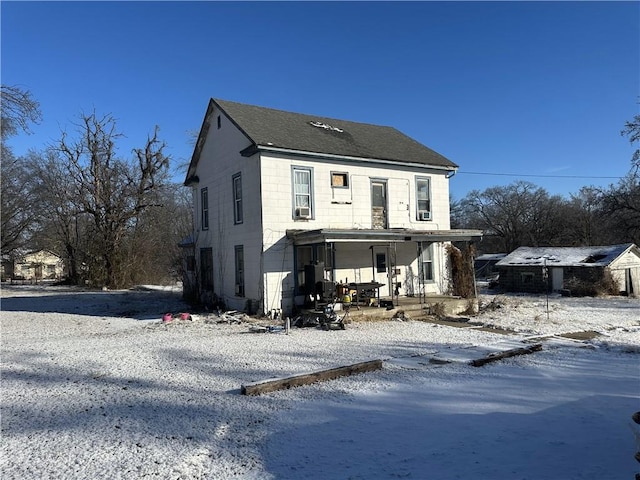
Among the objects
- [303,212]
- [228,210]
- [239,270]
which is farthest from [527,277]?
[228,210]

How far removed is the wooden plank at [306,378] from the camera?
6.45 m

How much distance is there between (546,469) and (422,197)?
14448 millimetres

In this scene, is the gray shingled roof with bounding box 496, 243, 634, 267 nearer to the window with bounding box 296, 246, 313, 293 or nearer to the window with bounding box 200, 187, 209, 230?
the window with bounding box 296, 246, 313, 293

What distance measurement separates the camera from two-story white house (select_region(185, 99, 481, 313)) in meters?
14.4

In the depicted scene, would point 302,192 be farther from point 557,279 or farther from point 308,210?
point 557,279

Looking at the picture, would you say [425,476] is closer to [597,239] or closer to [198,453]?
[198,453]

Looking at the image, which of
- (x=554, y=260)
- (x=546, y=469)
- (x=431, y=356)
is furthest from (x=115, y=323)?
(x=554, y=260)

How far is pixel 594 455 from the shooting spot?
14.1 feet

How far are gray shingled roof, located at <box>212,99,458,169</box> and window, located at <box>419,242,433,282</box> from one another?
11.0 feet

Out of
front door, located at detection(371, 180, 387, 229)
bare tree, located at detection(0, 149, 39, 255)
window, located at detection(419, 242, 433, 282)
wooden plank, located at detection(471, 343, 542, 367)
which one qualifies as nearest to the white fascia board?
front door, located at detection(371, 180, 387, 229)

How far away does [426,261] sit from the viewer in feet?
58.6

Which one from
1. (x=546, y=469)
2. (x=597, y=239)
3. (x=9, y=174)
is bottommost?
(x=546, y=469)

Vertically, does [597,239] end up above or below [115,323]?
above

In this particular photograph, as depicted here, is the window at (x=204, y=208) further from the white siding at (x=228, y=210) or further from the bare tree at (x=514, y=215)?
the bare tree at (x=514, y=215)
